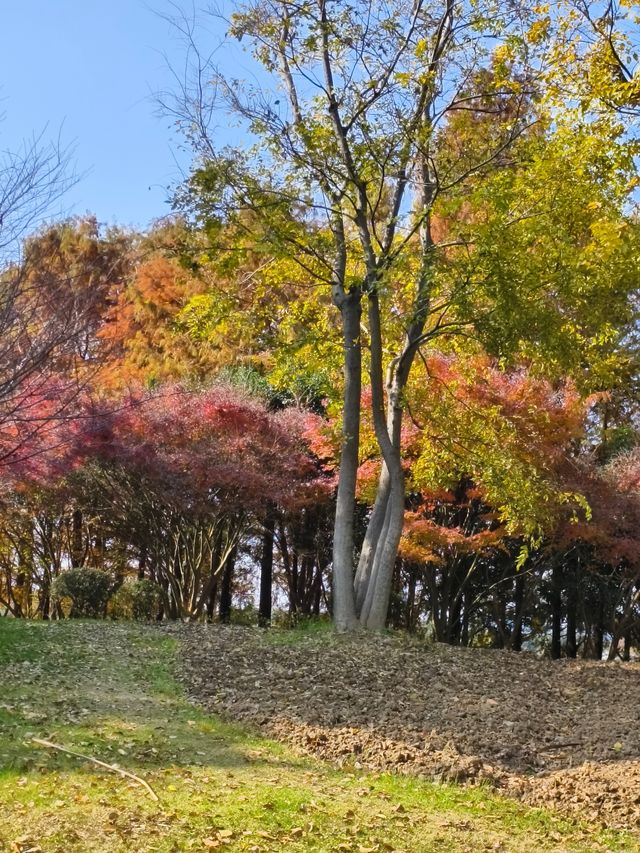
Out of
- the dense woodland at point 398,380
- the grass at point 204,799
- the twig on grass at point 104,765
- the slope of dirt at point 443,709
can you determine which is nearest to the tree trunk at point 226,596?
the dense woodland at point 398,380

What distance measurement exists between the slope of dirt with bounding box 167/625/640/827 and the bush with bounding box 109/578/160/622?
325cm

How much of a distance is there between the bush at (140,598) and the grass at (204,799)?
622 cm

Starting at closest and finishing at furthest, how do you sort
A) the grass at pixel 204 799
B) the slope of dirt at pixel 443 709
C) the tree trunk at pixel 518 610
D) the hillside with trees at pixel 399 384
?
the grass at pixel 204 799, the slope of dirt at pixel 443 709, the hillside with trees at pixel 399 384, the tree trunk at pixel 518 610

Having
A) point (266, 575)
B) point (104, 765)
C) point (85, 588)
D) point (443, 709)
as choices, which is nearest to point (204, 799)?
point (104, 765)

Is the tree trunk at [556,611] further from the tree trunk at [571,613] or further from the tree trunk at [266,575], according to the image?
the tree trunk at [266,575]

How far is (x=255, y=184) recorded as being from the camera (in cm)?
1005

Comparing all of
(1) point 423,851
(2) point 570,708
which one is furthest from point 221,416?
(1) point 423,851

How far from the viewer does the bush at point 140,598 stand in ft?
43.3

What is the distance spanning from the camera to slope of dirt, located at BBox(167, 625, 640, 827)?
5.57 m

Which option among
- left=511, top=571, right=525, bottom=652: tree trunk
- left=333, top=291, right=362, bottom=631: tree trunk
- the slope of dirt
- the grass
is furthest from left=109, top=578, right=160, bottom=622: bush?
the grass

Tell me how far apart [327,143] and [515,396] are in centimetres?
424

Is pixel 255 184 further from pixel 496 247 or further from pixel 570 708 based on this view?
pixel 570 708

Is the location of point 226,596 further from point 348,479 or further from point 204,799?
point 204,799

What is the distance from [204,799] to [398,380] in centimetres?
669
